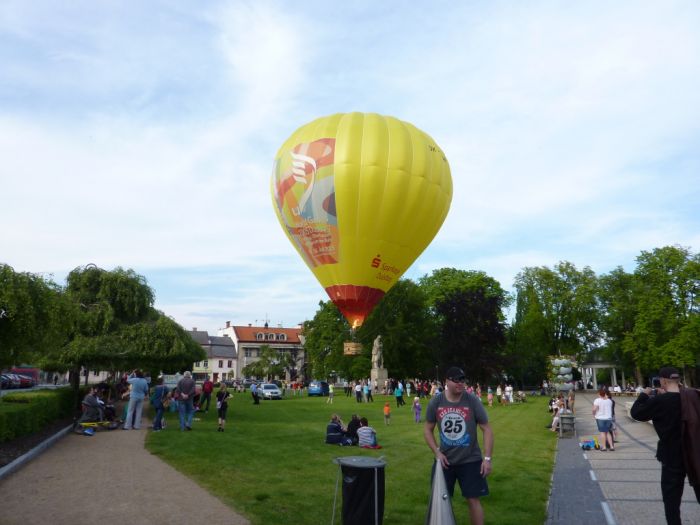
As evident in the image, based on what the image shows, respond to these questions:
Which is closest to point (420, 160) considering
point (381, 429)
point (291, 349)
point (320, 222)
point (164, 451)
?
point (320, 222)

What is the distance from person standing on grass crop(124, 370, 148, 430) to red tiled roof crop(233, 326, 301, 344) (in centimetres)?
9167

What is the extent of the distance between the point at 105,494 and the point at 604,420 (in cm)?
1217

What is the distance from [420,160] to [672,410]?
14.3 metres

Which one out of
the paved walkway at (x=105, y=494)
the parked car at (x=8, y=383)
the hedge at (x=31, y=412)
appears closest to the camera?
the paved walkway at (x=105, y=494)

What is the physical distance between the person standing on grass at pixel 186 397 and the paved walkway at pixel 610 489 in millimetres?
10944

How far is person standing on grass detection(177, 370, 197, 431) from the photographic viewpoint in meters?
17.5

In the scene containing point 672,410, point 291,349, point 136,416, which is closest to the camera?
point 672,410

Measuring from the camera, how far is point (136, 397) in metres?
18.0

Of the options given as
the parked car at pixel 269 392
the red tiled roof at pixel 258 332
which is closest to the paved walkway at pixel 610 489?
the parked car at pixel 269 392

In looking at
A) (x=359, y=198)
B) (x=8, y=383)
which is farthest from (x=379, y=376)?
(x=359, y=198)

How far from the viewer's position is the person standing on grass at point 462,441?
6.13 meters

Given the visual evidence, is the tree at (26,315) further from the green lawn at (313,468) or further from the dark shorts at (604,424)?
the dark shorts at (604,424)

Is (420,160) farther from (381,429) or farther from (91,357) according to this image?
(91,357)

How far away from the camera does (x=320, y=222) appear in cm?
1933
